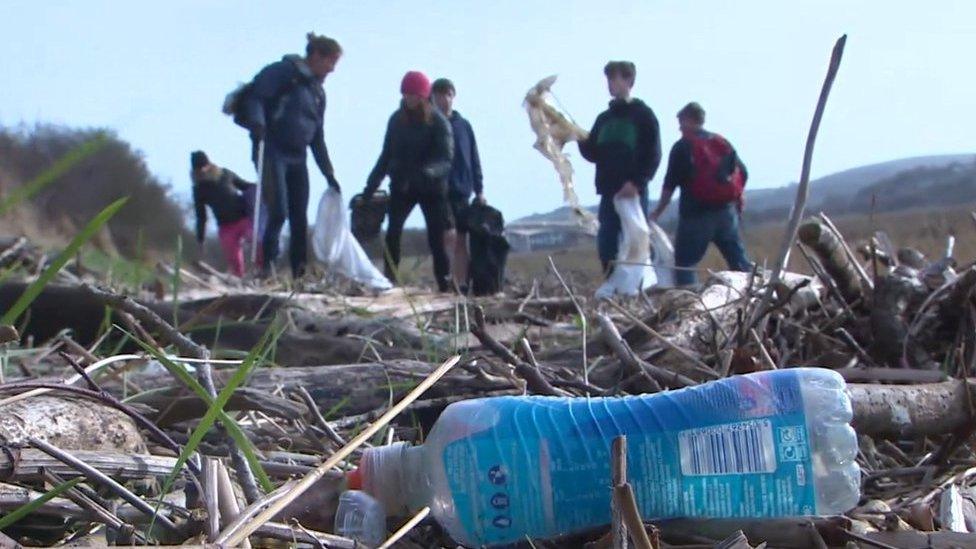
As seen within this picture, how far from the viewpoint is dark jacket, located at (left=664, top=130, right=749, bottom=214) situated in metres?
7.20

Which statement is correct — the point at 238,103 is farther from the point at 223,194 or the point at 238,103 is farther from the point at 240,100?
the point at 223,194

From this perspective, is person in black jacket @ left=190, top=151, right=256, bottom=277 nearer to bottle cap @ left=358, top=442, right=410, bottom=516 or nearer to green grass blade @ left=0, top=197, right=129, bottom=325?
bottle cap @ left=358, top=442, right=410, bottom=516

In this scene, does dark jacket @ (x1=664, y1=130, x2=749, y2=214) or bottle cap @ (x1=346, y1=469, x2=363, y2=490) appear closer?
bottle cap @ (x1=346, y1=469, x2=363, y2=490)

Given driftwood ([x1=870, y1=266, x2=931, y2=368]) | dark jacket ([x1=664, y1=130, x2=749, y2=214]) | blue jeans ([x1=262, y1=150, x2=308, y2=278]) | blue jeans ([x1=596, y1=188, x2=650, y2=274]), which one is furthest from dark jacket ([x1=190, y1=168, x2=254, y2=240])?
driftwood ([x1=870, y1=266, x2=931, y2=368])

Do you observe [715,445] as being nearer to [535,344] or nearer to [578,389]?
[578,389]

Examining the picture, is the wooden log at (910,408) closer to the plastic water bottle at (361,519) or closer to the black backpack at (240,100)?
the plastic water bottle at (361,519)

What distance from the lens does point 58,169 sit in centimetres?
84

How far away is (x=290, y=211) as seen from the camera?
843cm

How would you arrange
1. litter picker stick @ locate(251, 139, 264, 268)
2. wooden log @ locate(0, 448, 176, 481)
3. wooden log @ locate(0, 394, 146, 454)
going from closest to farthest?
1. wooden log @ locate(0, 448, 176, 481)
2. wooden log @ locate(0, 394, 146, 454)
3. litter picker stick @ locate(251, 139, 264, 268)

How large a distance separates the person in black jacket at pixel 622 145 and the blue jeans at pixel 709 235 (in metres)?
0.41

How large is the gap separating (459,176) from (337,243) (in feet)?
3.67

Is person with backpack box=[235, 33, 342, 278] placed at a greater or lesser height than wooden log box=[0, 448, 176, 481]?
greater

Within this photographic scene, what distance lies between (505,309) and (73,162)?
10.6 ft

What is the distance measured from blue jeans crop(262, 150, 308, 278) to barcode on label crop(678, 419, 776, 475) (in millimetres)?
6867
